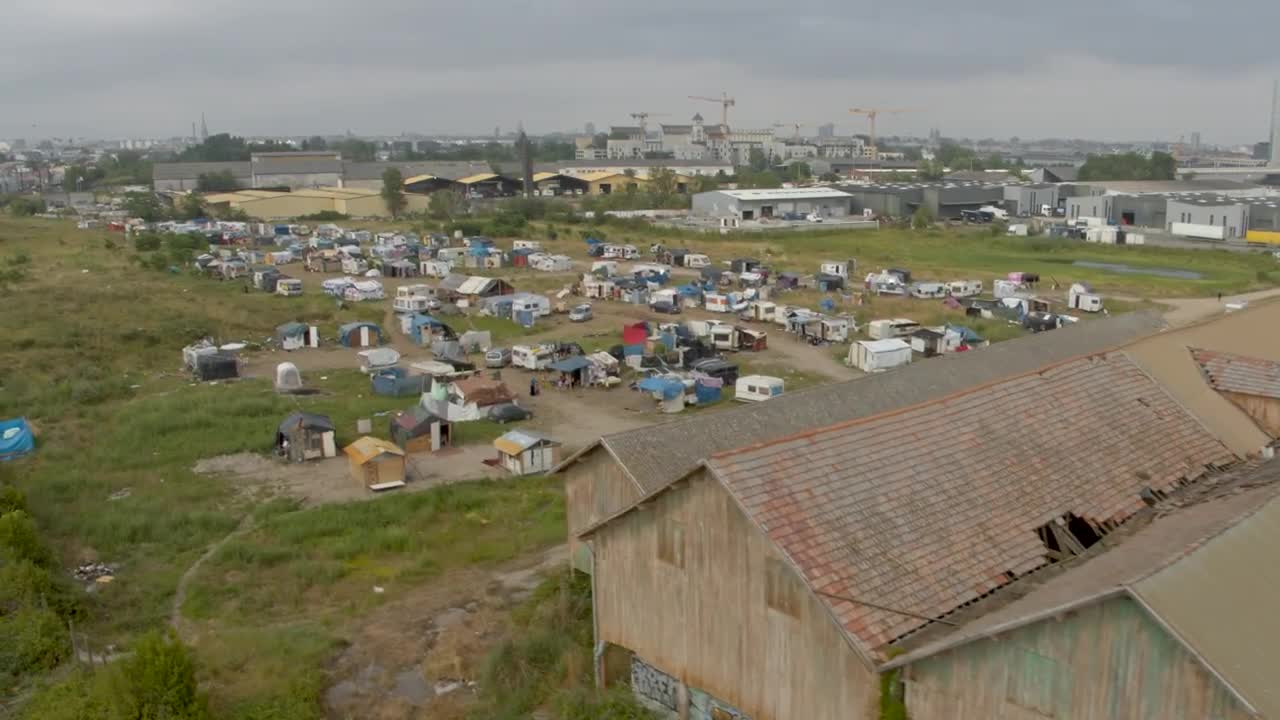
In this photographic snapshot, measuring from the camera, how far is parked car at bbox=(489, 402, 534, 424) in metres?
24.3

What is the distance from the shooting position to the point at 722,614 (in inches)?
352

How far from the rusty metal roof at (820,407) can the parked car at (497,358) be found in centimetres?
1410

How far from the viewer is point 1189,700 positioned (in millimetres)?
6555

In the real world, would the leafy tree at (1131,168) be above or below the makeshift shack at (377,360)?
above

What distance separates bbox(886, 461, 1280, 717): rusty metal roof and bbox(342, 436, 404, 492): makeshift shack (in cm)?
1354

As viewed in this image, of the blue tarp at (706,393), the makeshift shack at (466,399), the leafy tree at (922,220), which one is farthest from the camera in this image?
the leafy tree at (922,220)

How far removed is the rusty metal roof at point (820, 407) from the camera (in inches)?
521

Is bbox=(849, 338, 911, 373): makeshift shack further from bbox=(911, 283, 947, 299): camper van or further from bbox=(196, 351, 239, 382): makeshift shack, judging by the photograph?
bbox=(196, 351, 239, 382): makeshift shack

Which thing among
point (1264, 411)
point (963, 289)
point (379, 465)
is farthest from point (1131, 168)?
point (379, 465)

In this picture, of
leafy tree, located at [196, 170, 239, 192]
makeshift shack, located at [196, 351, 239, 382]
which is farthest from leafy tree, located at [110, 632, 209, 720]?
leafy tree, located at [196, 170, 239, 192]

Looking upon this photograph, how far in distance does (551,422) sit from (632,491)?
1166 cm

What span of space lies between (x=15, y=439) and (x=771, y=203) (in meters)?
61.8

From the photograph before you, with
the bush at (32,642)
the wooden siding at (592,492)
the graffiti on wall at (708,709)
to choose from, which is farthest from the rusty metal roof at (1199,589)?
the bush at (32,642)

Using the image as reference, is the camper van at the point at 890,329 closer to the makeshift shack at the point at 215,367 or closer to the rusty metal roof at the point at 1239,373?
the rusty metal roof at the point at 1239,373
